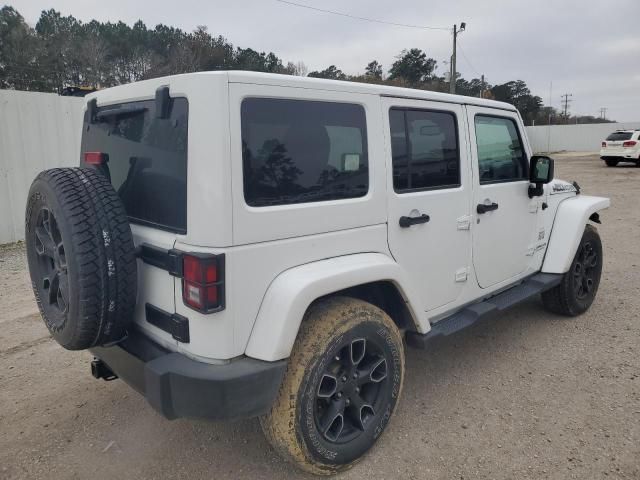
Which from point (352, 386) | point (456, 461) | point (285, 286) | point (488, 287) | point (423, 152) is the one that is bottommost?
point (456, 461)

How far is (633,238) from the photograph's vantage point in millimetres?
7945

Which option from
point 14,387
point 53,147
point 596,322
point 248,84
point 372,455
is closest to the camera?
point 248,84

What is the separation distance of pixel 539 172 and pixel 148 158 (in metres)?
2.87

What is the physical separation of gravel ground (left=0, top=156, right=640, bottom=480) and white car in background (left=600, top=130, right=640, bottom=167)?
65.8ft

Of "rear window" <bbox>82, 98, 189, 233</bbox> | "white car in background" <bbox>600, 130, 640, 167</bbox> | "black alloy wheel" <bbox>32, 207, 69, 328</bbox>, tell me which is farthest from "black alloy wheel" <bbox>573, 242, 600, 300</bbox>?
"white car in background" <bbox>600, 130, 640, 167</bbox>

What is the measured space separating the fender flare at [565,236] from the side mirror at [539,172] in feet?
1.96

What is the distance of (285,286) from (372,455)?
3.91 feet

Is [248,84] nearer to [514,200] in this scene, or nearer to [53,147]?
[514,200]

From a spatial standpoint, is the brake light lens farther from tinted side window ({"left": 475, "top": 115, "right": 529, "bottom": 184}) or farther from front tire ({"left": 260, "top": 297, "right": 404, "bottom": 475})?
tinted side window ({"left": 475, "top": 115, "right": 529, "bottom": 184})

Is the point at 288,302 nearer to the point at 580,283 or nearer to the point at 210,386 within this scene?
the point at 210,386

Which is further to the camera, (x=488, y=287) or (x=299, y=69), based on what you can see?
(x=299, y=69)

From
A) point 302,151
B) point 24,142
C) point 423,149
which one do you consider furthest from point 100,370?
point 24,142

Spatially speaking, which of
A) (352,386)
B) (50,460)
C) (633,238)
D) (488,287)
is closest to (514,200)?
(488,287)

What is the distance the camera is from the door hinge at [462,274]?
3158mm
